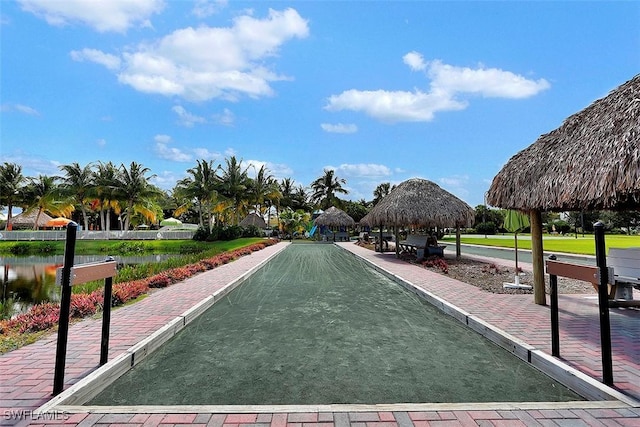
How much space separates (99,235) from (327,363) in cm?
3736

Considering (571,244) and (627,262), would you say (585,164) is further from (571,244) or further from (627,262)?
(571,244)

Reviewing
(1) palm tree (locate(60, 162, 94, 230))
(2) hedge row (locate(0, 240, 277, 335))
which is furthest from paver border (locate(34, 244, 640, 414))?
(1) palm tree (locate(60, 162, 94, 230))

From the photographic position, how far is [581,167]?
5.18 m

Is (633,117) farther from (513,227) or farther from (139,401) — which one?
(139,401)

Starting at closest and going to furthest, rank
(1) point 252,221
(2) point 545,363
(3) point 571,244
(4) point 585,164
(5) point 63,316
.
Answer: (5) point 63,316
(2) point 545,363
(4) point 585,164
(3) point 571,244
(1) point 252,221

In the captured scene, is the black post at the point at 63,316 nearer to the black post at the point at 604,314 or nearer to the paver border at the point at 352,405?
the paver border at the point at 352,405

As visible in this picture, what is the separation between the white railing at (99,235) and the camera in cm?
3312

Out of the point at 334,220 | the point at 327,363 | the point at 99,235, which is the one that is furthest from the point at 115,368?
the point at 99,235

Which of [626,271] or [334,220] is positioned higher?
[334,220]

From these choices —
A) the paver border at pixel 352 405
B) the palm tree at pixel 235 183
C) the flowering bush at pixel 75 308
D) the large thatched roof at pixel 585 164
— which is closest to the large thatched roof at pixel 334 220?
the palm tree at pixel 235 183

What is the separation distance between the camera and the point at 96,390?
10.7 feet

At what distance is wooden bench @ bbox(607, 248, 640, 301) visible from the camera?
597cm

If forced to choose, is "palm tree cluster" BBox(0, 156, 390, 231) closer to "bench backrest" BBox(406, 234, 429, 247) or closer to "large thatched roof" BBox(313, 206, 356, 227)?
"large thatched roof" BBox(313, 206, 356, 227)

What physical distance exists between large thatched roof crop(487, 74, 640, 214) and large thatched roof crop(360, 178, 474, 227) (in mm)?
8165
